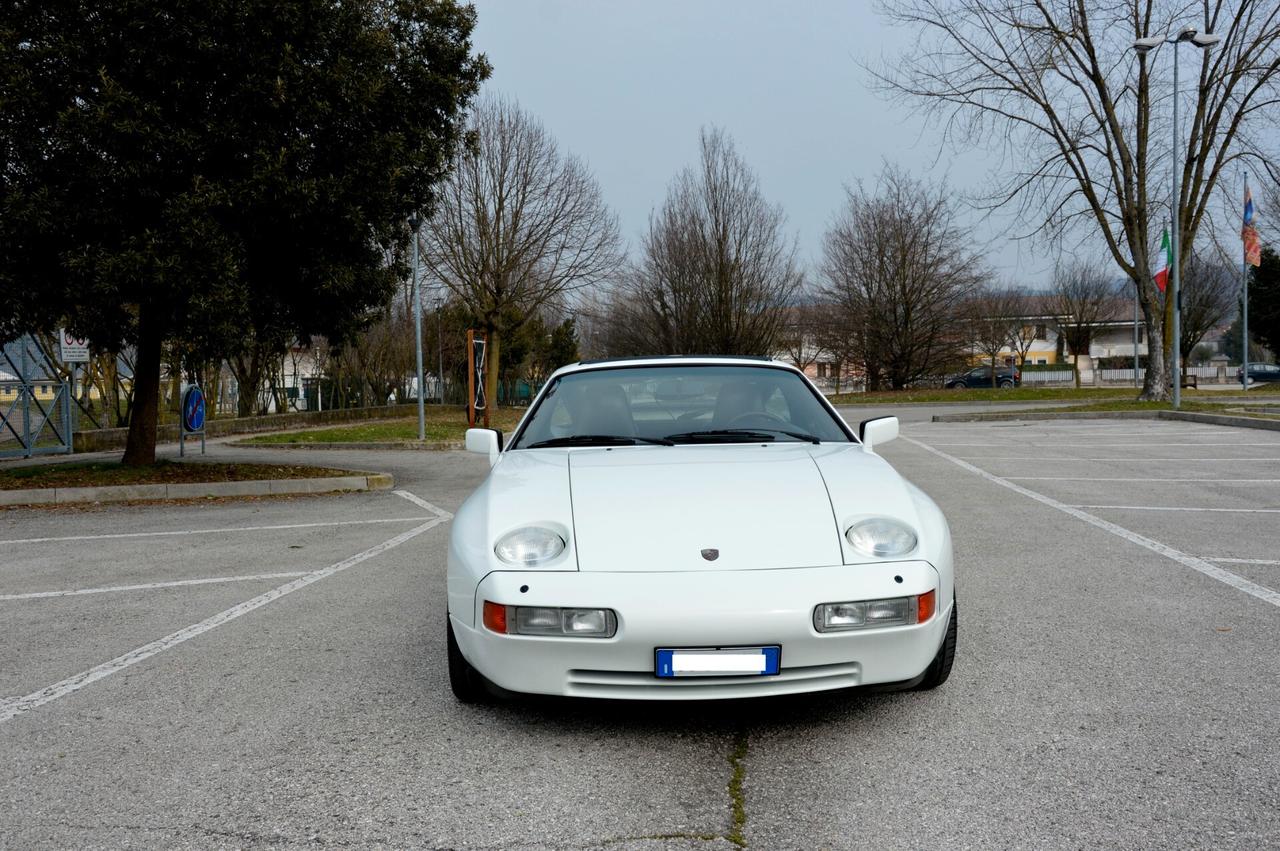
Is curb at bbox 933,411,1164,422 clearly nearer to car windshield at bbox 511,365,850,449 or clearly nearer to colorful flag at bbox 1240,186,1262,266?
colorful flag at bbox 1240,186,1262,266

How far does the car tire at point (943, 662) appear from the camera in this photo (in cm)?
356

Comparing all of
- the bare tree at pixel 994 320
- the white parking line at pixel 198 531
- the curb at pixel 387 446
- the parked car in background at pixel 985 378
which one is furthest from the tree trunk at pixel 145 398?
the parked car in background at pixel 985 378

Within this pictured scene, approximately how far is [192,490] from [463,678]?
9206 millimetres

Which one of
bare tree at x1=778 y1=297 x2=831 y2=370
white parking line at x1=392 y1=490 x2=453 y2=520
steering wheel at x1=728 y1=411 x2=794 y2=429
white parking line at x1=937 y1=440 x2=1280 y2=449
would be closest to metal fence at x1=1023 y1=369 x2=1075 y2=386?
bare tree at x1=778 y1=297 x2=831 y2=370

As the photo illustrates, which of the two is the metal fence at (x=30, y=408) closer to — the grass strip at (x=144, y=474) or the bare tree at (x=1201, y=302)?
the grass strip at (x=144, y=474)

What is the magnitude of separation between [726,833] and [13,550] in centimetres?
750

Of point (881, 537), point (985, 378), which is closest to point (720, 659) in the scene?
point (881, 537)

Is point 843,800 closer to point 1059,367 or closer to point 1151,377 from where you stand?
point 1151,377

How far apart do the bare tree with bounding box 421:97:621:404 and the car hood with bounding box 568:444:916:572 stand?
908 inches

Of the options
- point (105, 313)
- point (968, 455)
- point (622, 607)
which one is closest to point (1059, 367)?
point (968, 455)

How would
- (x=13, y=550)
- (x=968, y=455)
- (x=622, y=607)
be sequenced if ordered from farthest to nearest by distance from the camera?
1. (x=968, y=455)
2. (x=13, y=550)
3. (x=622, y=607)

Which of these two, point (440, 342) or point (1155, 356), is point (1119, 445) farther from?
point (440, 342)

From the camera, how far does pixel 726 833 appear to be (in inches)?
103

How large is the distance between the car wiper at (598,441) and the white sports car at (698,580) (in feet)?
1.07
